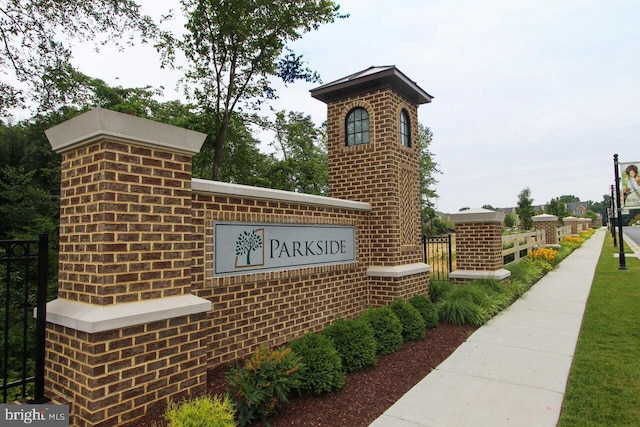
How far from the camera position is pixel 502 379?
4.15 metres

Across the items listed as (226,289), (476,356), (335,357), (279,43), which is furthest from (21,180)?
(476,356)

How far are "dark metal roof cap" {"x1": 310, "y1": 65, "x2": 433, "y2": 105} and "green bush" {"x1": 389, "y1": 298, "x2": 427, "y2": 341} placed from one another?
393 cm

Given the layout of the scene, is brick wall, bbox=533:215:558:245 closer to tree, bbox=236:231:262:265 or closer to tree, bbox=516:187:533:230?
tree, bbox=516:187:533:230

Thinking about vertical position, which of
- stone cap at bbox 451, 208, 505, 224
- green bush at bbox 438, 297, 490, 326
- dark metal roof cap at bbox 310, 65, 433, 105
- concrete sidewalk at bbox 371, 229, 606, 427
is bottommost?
concrete sidewalk at bbox 371, 229, 606, 427

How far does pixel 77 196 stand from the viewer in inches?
124

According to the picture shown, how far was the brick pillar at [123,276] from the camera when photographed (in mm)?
2818

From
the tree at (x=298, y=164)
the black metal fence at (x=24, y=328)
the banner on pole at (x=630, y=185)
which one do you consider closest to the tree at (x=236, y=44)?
the tree at (x=298, y=164)

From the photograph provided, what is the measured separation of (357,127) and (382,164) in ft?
3.13

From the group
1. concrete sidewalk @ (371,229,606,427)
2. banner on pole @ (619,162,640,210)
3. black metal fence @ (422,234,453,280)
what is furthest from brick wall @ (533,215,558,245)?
concrete sidewalk @ (371,229,606,427)

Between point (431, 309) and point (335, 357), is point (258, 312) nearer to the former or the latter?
point (335, 357)

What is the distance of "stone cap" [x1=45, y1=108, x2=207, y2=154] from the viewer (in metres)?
2.90

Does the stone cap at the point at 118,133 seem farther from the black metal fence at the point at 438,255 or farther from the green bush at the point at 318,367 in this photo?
the black metal fence at the point at 438,255

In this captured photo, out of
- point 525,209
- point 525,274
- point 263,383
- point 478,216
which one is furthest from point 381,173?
point 525,209

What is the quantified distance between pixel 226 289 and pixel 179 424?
6.43ft
